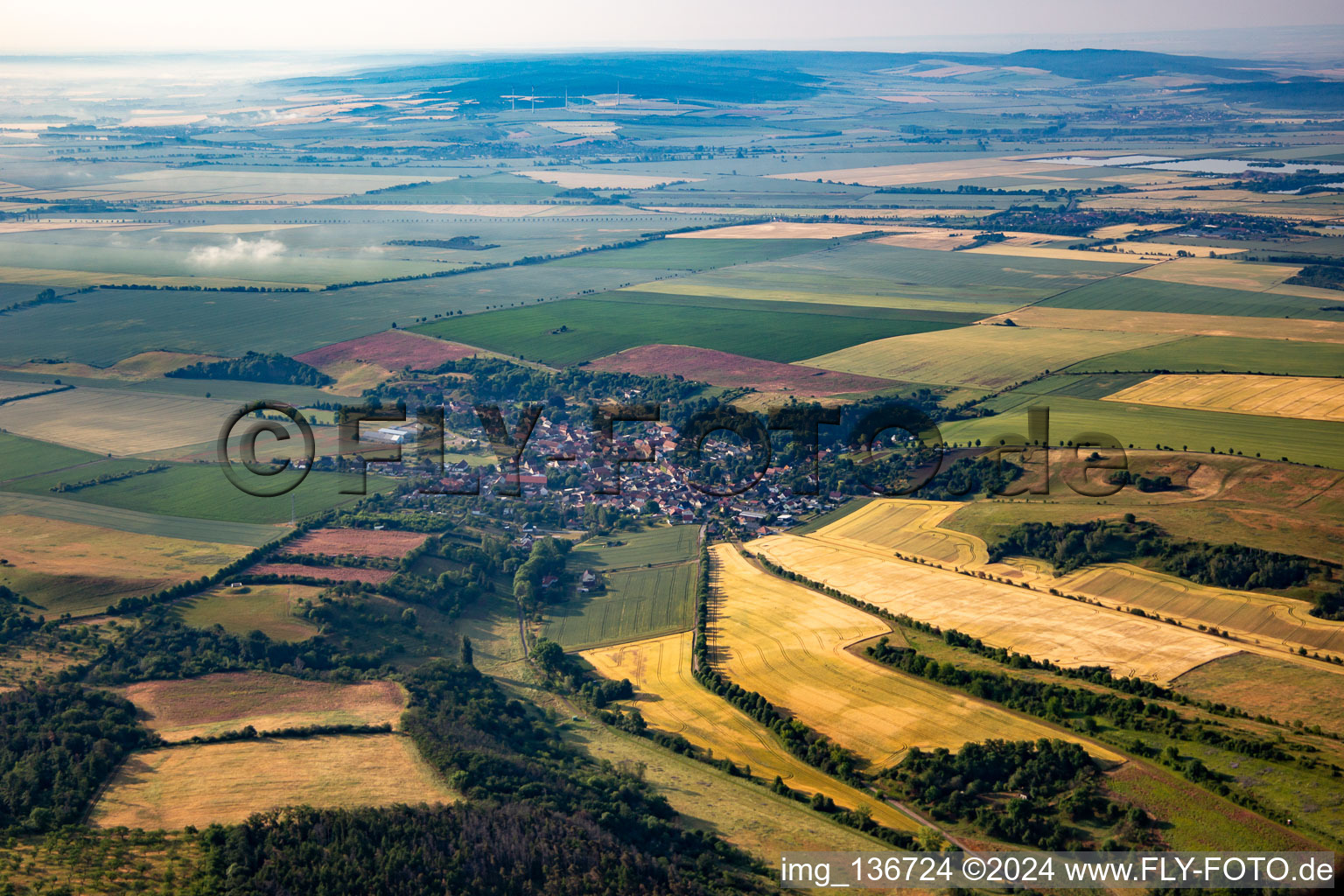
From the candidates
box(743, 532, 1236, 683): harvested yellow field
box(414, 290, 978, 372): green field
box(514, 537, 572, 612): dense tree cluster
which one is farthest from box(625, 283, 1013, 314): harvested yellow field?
box(514, 537, 572, 612): dense tree cluster

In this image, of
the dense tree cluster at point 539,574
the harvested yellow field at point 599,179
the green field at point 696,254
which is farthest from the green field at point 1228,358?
the harvested yellow field at point 599,179

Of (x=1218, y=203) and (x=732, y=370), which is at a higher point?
(x=1218, y=203)

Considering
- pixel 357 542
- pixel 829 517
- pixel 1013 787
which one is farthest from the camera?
pixel 829 517

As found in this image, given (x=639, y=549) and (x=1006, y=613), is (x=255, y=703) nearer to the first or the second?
(x=639, y=549)

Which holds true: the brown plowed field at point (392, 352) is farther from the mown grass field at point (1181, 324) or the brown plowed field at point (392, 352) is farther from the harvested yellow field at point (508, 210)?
the harvested yellow field at point (508, 210)

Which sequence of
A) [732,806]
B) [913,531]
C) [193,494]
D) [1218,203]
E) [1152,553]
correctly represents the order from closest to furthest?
[732,806], [1152,553], [913,531], [193,494], [1218,203]

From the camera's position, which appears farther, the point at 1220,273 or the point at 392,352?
the point at 1220,273

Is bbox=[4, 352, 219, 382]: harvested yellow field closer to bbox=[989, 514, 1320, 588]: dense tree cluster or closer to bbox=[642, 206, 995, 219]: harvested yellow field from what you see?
bbox=[989, 514, 1320, 588]: dense tree cluster

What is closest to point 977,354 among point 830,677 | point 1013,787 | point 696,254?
point 830,677
